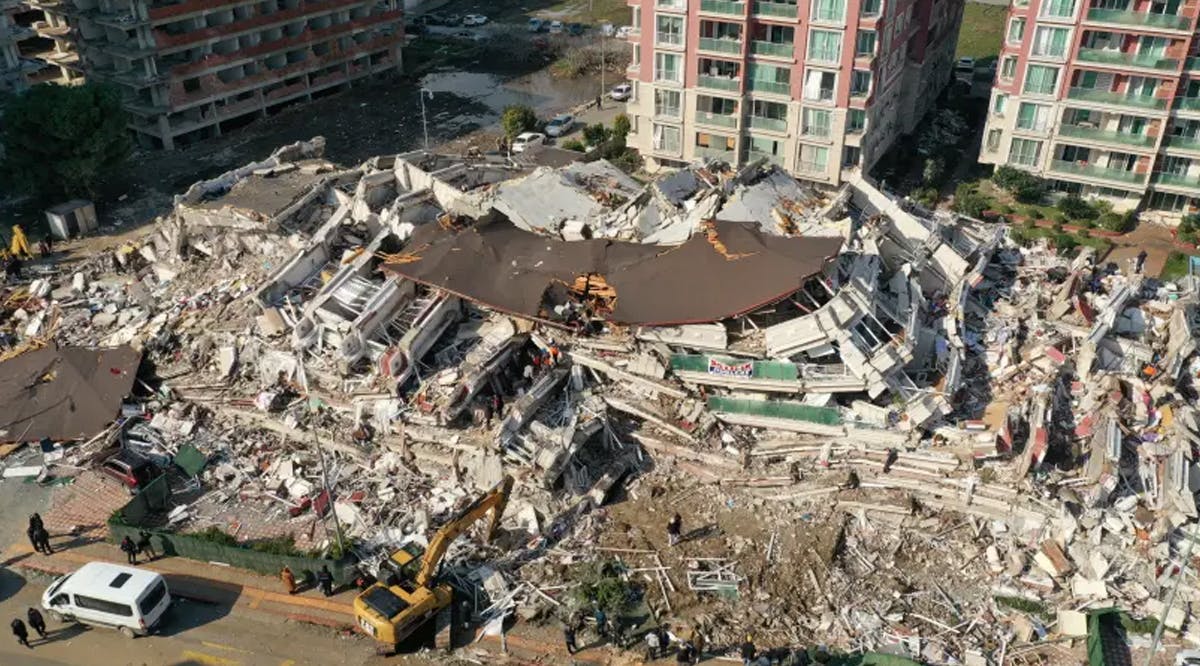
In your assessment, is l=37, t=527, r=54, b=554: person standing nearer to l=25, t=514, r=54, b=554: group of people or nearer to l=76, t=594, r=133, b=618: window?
l=25, t=514, r=54, b=554: group of people

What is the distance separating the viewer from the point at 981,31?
90.2m

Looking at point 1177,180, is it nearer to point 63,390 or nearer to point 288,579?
point 288,579

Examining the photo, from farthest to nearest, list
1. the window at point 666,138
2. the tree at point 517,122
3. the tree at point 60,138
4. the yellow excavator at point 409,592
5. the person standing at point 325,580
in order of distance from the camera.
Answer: the tree at point 517,122 < the window at point 666,138 < the tree at point 60,138 < the person standing at point 325,580 < the yellow excavator at point 409,592

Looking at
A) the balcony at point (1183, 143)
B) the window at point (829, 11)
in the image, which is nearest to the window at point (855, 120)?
the window at point (829, 11)

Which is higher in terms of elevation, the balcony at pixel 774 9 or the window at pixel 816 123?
Result: the balcony at pixel 774 9

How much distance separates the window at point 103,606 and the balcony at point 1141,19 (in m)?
50.7

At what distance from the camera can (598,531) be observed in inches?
1220

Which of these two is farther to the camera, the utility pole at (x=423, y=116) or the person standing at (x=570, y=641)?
the utility pole at (x=423, y=116)

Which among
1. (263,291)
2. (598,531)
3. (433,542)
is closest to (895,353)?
(598,531)

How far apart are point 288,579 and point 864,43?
39376 millimetres

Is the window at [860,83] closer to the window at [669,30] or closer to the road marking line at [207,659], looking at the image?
A: the window at [669,30]

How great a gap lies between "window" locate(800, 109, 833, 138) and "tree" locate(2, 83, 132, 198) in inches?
1546

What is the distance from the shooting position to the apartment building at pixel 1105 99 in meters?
48.7

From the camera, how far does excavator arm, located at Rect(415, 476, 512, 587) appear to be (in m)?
27.6
